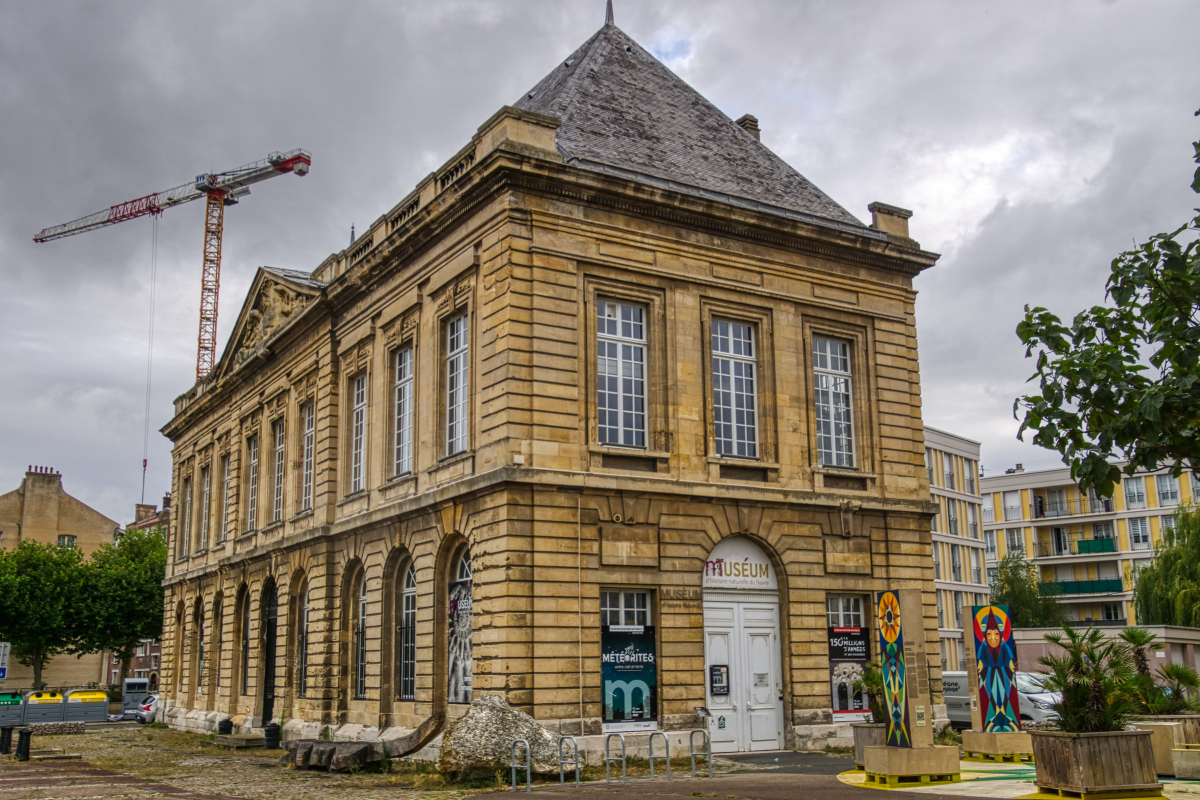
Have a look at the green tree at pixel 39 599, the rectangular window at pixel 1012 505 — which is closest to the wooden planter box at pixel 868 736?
the green tree at pixel 39 599

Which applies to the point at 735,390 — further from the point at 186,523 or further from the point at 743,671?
the point at 186,523

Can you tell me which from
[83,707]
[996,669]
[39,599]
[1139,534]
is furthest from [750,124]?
[1139,534]

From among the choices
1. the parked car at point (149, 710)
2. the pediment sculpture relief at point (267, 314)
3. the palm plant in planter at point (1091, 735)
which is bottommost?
the parked car at point (149, 710)

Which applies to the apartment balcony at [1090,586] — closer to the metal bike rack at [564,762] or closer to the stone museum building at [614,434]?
the stone museum building at [614,434]

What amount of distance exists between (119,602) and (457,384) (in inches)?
1433

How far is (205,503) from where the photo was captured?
36875mm

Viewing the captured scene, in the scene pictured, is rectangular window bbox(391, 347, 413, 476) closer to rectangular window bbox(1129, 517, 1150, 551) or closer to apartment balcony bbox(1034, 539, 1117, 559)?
apartment balcony bbox(1034, 539, 1117, 559)

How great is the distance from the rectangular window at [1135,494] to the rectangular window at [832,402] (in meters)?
48.1

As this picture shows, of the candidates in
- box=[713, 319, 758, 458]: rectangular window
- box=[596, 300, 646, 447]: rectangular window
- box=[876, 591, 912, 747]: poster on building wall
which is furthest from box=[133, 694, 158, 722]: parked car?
box=[876, 591, 912, 747]: poster on building wall

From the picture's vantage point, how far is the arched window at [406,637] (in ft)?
69.1

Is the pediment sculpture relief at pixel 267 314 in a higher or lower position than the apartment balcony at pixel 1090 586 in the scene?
higher

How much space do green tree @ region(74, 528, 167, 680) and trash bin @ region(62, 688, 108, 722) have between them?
47.0ft

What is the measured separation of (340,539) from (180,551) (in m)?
17.8

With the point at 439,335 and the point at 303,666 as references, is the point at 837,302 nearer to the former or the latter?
the point at 439,335
